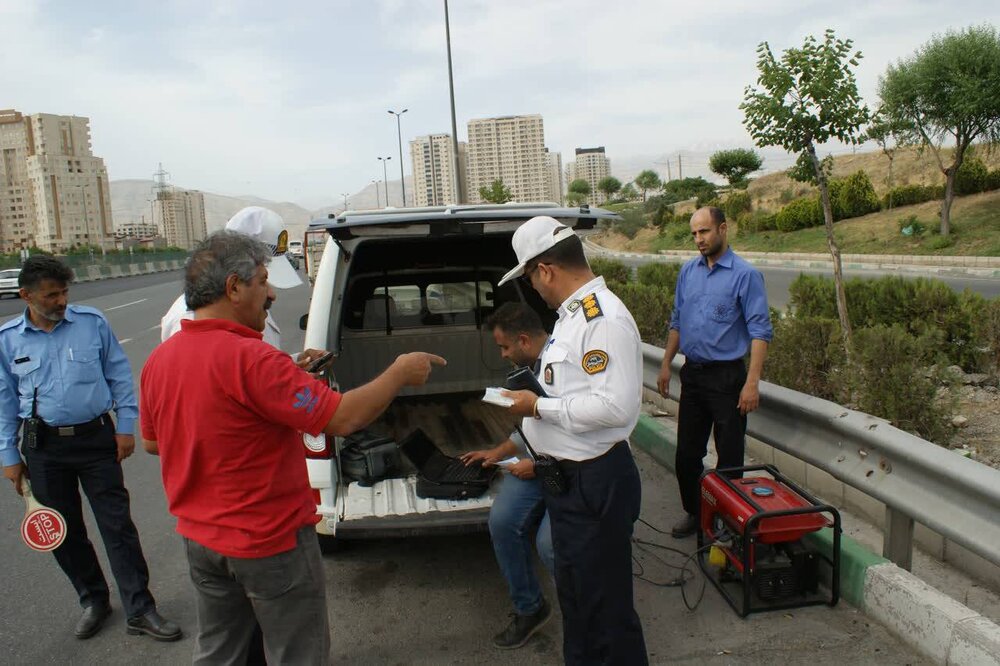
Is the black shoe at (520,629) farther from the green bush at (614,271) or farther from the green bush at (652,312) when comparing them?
the green bush at (614,271)

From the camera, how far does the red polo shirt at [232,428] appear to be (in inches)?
81.7

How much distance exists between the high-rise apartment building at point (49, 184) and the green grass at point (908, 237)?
109 m

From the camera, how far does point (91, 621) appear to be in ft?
11.8

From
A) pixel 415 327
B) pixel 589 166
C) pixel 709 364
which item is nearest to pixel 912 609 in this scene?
pixel 709 364

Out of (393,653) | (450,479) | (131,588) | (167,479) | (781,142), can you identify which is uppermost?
(781,142)

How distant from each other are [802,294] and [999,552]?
7.32m

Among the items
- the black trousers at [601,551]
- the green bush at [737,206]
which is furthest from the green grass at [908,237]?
the black trousers at [601,551]

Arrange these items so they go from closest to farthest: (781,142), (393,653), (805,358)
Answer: (393,653), (805,358), (781,142)

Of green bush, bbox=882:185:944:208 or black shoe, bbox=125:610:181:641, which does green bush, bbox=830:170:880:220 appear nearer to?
green bush, bbox=882:185:944:208

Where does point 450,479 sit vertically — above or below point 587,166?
below

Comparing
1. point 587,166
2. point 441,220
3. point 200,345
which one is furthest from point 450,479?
point 587,166

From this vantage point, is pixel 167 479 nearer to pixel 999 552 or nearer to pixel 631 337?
pixel 631 337

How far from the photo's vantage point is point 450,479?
3.97 meters

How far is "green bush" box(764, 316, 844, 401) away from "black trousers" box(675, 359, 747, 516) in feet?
5.36
